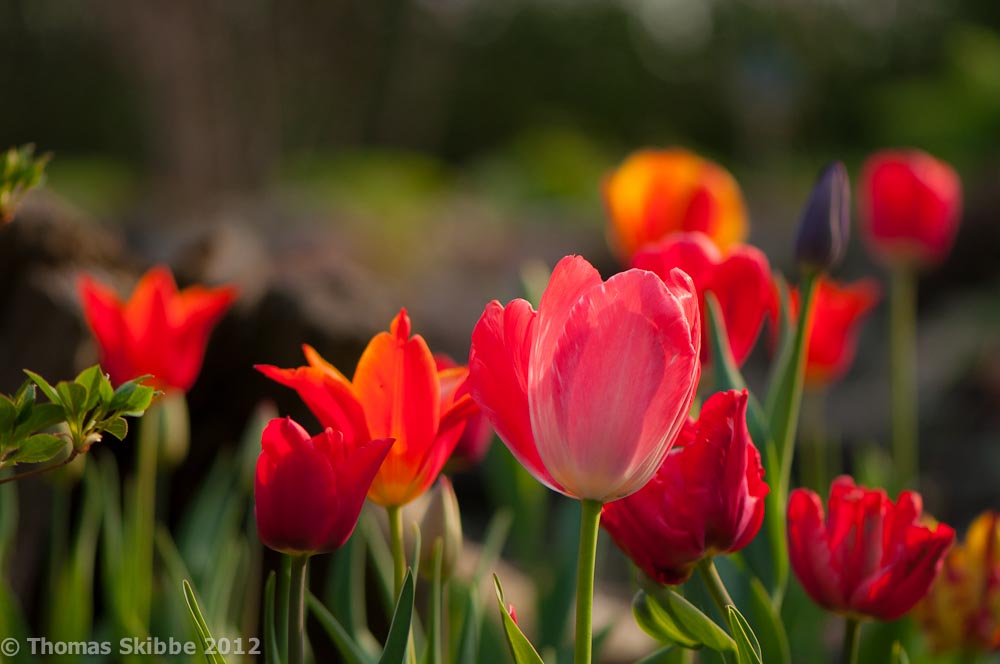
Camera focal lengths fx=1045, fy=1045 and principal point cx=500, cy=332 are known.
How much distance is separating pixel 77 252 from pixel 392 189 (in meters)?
6.91

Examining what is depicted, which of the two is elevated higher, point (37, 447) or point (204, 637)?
point (37, 447)

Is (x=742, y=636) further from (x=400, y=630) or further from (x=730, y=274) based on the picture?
(x=730, y=274)

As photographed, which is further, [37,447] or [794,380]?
[794,380]

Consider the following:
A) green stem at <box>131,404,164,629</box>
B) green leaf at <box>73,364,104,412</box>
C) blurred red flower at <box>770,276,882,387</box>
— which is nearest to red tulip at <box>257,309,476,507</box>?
green leaf at <box>73,364,104,412</box>

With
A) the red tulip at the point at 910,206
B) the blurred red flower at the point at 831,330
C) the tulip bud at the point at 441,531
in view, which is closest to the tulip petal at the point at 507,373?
the tulip bud at the point at 441,531

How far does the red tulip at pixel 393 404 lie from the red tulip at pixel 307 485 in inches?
1.3

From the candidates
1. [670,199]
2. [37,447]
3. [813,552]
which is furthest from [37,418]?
[670,199]

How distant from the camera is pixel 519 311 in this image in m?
0.61

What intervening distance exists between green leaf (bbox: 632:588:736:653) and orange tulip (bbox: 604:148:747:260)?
1.97ft

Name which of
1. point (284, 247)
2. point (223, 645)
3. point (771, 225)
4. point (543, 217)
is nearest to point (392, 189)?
point (543, 217)

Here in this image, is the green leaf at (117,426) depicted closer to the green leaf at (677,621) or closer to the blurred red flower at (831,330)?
the green leaf at (677,621)

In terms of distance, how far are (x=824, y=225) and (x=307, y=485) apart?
19.9 inches

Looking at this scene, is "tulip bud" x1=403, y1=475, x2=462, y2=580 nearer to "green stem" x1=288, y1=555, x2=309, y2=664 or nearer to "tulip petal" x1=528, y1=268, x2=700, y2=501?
"green stem" x1=288, y1=555, x2=309, y2=664

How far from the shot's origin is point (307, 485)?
634 millimetres
